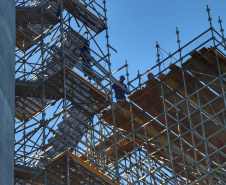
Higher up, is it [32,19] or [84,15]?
[84,15]

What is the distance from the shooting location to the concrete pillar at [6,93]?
27.2 ft

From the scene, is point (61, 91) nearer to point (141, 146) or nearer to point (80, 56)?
point (80, 56)

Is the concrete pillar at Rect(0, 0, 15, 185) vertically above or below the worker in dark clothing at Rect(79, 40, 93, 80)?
below

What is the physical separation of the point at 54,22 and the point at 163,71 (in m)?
5.80

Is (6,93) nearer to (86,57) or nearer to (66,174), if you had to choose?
(66,174)

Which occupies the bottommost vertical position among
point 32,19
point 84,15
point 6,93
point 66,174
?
point 6,93

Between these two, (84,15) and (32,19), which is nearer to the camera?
(32,19)

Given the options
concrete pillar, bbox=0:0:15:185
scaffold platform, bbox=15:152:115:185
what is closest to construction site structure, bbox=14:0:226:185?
scaffold platform, bbox=15:152:115:185

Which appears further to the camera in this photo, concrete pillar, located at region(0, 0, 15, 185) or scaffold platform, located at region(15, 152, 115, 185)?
scaffold platform, located at region(15, 152, 115, 185)

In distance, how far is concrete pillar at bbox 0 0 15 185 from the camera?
829cm

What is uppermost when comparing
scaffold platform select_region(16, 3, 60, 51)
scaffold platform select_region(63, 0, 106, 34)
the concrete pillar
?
scaffold platform select_region(63, 0, 106, 34)

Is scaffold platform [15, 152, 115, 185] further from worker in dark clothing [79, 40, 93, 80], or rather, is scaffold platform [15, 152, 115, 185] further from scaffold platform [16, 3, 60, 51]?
scaffold platform [16, 3, 60, 51]

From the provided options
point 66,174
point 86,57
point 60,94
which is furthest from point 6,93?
point 86,57

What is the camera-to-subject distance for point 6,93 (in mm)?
8672
